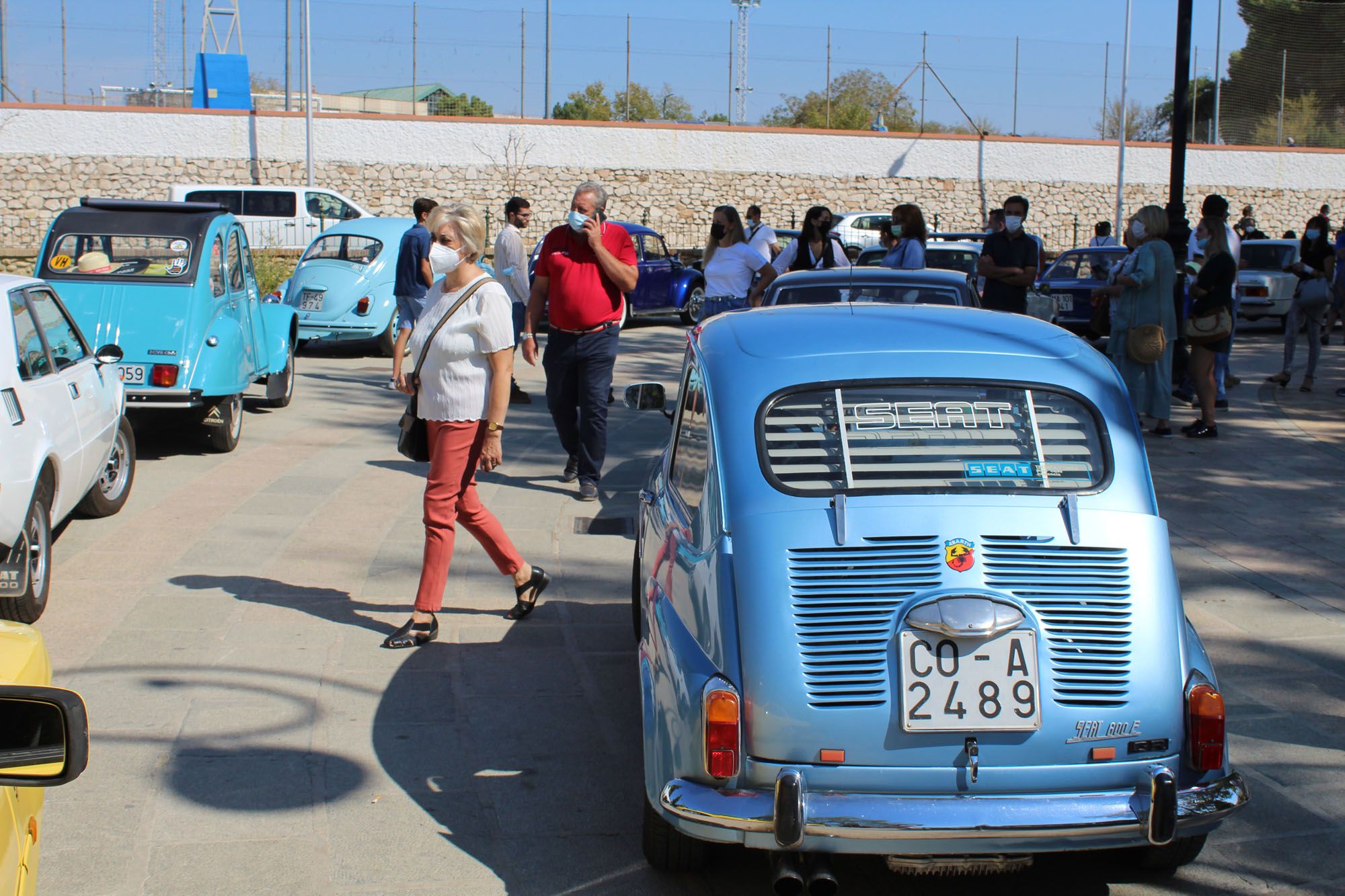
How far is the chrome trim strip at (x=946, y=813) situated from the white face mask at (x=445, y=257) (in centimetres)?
332

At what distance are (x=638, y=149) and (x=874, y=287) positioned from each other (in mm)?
29502

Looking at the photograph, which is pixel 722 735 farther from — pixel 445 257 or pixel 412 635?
pixel 445 257

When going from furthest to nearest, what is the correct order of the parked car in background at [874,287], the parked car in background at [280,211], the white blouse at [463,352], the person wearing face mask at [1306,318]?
the parked car in background at [280,211] < the person wearing face mask at [1306,318] < the parked car in background at [874,287] < the white blouse at [463,352]

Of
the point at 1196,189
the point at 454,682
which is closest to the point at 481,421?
the point at 454,682

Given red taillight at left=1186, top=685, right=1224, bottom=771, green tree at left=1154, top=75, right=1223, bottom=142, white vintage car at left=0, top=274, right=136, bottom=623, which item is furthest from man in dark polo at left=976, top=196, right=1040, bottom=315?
green tree at left=1154, top=75, right=1223, bottom=142

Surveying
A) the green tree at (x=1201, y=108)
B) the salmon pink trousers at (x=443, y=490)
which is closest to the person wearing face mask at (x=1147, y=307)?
the salmon pink trousers at (x=443, y=490)

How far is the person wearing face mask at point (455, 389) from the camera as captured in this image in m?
5.68

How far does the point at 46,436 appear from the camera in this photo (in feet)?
20.8

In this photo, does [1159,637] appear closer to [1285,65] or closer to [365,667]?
[365,667]

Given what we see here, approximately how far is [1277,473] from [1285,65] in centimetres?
4489

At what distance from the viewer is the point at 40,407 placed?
6395 mm

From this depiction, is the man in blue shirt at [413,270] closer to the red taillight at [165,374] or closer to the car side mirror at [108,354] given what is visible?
the red taillight at [165,374]

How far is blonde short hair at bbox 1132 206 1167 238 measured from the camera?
999 centimetres

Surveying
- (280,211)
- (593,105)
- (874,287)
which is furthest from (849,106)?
(874,287)
